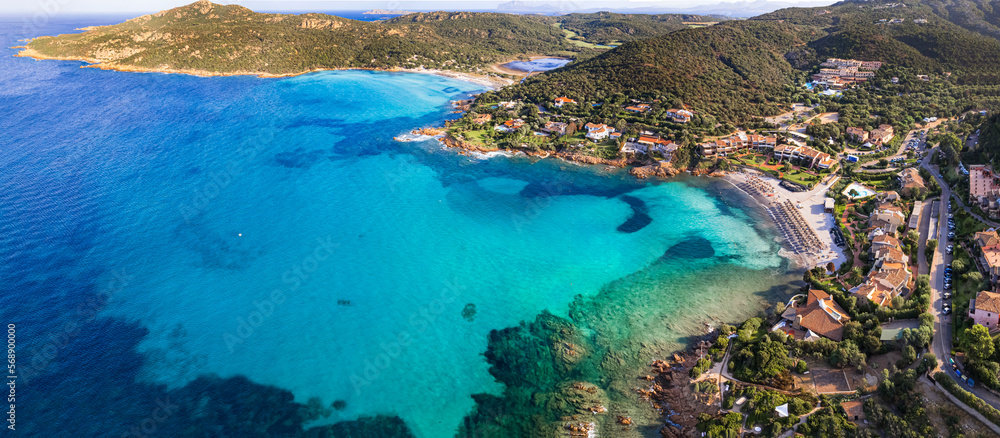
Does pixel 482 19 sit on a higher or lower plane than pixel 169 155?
higher

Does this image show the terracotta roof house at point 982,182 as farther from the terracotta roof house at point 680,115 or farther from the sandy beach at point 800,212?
the terracotta roof house at point 680,115

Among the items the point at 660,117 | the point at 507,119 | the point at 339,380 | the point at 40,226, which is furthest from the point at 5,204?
the point at 660,117

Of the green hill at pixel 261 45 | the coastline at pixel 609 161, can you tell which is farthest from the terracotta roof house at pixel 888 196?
the green hill at pixel 261 45

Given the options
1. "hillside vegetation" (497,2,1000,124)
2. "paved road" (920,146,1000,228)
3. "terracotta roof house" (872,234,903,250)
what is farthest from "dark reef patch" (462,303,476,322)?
"hillside vegetation" (497,2,1000,124)

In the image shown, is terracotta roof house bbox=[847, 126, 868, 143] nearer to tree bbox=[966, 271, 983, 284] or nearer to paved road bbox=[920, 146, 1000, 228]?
paved road bbox=[920, 146, 1000, 228]

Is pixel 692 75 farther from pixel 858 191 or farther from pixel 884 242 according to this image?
pixel 884 242

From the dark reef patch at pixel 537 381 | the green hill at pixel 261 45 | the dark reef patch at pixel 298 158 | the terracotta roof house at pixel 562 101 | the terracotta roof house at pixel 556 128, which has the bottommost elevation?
the dark reef patch at pixel 537 381

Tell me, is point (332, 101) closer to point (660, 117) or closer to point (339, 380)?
point (660, 117)
